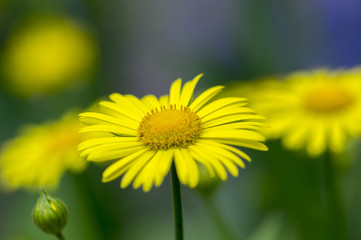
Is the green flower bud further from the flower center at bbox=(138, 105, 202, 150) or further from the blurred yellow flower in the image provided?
the blurred yellow flower

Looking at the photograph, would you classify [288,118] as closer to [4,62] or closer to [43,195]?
[43,195]

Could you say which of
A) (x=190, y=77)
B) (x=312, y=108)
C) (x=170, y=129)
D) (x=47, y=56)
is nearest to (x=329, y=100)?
(x=312, y=108)

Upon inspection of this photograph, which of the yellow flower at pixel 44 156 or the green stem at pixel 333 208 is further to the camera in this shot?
the yellow flower at pixel 44 156

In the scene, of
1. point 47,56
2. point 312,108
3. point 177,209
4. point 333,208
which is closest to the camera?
point 177,209

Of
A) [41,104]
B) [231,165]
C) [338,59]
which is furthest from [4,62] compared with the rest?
[231,165]

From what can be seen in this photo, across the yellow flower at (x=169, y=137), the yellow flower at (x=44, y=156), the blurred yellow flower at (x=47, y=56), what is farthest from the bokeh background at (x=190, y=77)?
the yellow flower at (x=169, y=137)

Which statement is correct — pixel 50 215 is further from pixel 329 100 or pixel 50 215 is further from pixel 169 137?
pixel 329 100

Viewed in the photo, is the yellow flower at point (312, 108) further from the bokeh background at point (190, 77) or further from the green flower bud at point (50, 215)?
the green flower bud at point (50, 215)
